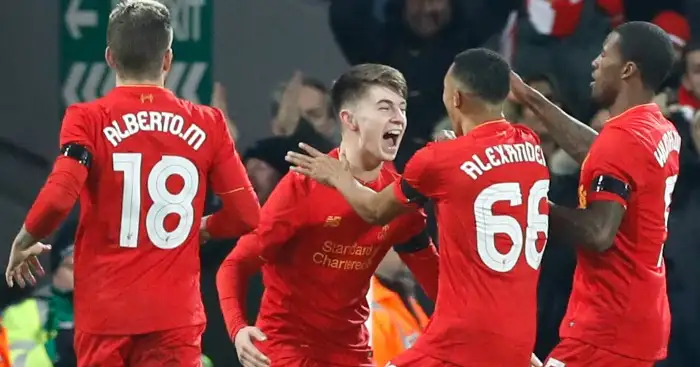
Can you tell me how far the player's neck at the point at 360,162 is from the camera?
402 centimetres

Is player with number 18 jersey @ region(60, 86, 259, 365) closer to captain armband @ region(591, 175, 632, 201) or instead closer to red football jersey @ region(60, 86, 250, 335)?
red football jersey @ region(60, 86, 250, 335)

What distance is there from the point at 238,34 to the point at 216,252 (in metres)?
1.04

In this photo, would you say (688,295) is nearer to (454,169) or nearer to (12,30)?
(454,169)

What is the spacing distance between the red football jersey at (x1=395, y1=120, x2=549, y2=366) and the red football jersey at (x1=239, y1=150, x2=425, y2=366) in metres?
0.37

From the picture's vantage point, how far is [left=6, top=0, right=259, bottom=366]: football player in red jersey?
11.7 feet

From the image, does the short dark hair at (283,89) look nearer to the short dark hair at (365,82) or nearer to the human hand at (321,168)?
the short dark hair at (365,82)

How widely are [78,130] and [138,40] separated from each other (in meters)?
0.30

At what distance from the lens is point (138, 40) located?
3.60 metres

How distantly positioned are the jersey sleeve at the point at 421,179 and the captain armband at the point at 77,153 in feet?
2.84

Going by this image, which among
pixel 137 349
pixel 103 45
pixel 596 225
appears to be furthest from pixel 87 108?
pixel 103 45

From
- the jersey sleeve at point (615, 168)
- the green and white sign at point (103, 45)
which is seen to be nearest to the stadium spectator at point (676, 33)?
the green and white sign at point (103, 45)

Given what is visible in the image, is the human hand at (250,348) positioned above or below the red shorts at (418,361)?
below

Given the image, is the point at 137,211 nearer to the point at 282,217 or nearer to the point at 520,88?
the point at 282,217

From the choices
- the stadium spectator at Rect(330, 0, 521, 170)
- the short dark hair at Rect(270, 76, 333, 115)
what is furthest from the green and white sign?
the stadium spectator at Rect(330, 0, 521, 170)
